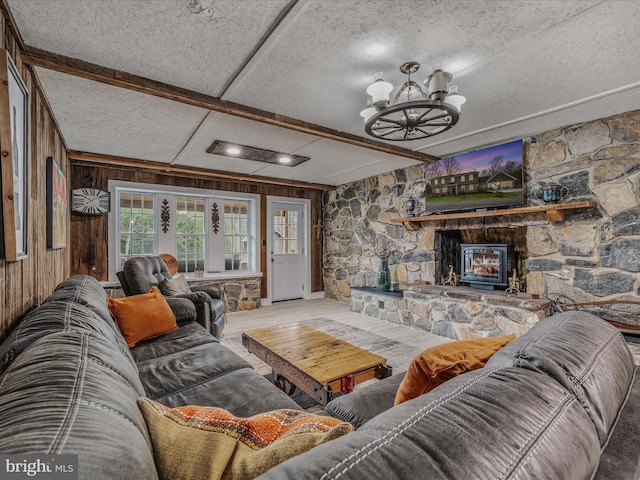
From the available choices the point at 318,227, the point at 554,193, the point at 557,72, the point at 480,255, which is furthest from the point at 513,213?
the point at 318,227

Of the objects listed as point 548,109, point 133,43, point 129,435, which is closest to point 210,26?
point 133,43

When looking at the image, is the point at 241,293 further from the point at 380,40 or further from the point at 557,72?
the point at 557,72

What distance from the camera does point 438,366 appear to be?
38.7 inches

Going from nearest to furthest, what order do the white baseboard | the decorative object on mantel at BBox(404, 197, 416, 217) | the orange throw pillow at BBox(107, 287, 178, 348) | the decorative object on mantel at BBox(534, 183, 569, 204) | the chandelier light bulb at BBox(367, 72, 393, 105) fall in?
the chandelier light bulb at BBox(367, 72, 393, 105) → the orange throw pillow at BBox(107, 287, 178, 348) → the decorative object on mantel at BBox(534, 183, 569, 204) → the decorative object on mantel at BBox(404, 197, 416, 217) → the white baseboard

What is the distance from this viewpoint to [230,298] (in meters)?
5.21

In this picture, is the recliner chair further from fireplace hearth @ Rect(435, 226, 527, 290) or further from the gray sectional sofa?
fireplace hearth @ Rect(435, 226, 527, 290)

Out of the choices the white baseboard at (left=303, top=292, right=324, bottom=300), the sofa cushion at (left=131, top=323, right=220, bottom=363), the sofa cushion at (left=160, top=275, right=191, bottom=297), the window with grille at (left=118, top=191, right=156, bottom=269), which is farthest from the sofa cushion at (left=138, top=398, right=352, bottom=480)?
the white baseboard at (left=303, top=292, right=324, bottom=300)

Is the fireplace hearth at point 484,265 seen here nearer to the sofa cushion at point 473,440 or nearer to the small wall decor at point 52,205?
the sofa cushion at point 473,440

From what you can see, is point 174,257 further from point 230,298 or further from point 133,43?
point 133,43

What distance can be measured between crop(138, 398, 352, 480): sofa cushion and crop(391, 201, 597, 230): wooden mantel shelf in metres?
3.28

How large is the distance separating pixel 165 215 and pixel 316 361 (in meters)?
3.94

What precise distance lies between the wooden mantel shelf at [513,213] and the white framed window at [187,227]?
2813mm

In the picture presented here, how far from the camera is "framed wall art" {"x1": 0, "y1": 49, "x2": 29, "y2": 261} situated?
1.30 m

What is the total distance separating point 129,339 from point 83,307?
2.59 ft
